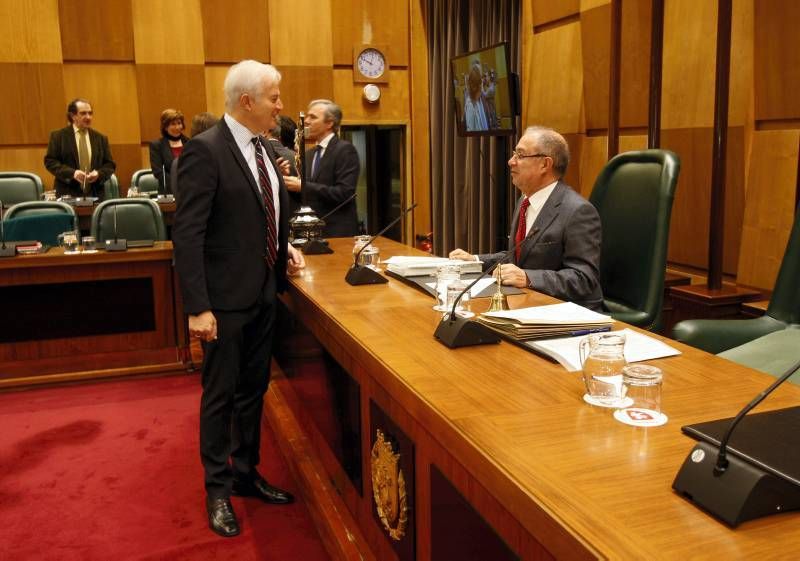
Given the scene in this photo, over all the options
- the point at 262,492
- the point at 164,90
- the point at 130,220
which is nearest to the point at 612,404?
the point at 262,492

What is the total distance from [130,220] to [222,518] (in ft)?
8.58

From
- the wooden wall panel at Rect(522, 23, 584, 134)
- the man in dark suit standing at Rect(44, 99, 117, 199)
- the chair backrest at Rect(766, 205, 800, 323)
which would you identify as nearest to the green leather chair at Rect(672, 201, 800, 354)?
the chair backrest at Rect(766, 205, 800, 323)

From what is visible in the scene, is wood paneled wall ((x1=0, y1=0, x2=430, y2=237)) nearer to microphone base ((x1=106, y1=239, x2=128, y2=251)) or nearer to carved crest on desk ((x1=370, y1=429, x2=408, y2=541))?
microphone base ((x1=106, y1=239, x2=128, y2=251))

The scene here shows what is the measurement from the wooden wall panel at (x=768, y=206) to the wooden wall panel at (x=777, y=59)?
12 cm

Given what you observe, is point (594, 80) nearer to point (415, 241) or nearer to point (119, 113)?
point (415, 241)

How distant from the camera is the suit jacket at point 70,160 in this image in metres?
6.61

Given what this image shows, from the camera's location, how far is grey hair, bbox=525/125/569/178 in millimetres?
2742

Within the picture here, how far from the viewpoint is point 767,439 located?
1.02 m

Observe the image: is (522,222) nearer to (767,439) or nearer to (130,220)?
(767,439)

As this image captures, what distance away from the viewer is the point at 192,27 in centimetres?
754

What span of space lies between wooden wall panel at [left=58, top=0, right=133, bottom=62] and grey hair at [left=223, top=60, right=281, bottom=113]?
5749 millimetres

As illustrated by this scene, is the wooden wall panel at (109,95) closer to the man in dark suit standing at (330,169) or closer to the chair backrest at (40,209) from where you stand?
the chair backrest at (40,209)

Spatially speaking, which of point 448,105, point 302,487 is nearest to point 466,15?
point 448,105

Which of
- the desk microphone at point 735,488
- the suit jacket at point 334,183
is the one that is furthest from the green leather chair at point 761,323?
the suit jacket at point 334,183
